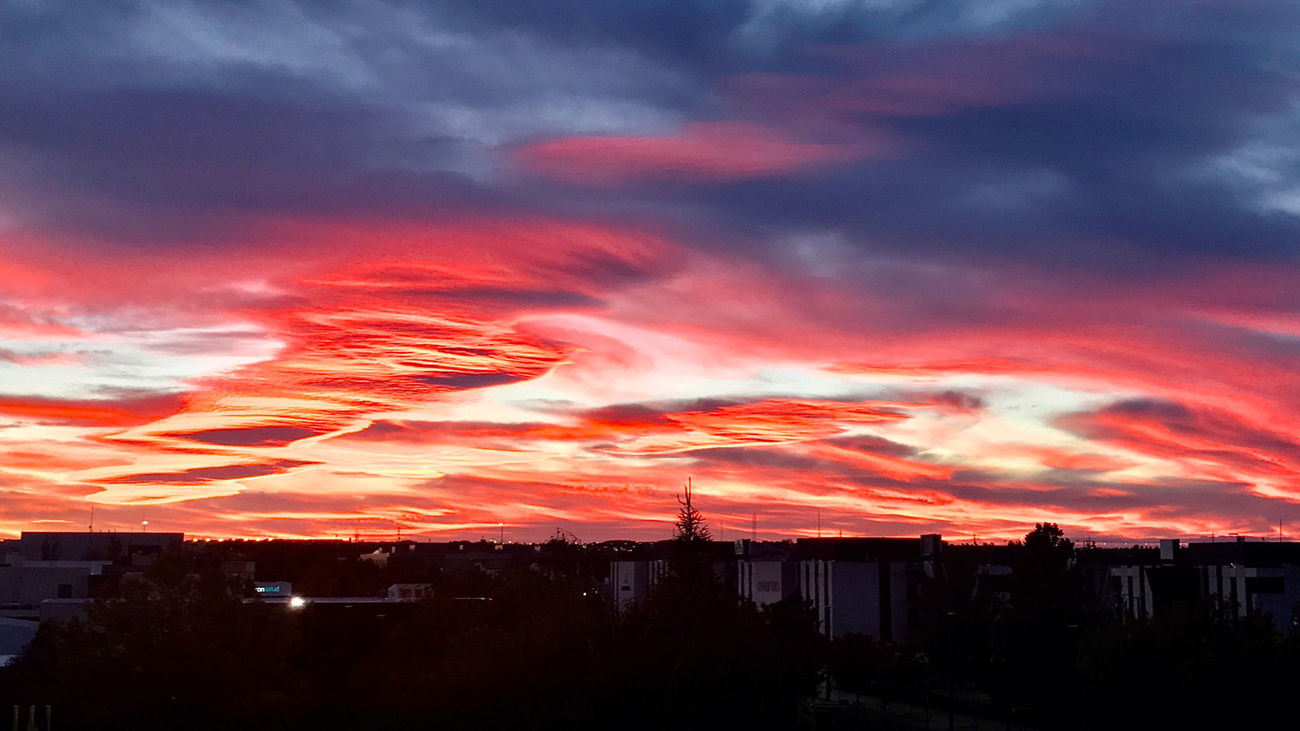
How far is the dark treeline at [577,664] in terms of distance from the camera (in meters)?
41.3

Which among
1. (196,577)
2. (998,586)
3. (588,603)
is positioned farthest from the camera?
(998,586)

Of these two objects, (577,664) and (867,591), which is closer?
(577,664)

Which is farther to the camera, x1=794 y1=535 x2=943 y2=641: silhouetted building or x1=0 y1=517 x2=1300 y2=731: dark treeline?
x1=794 y1=535 x2=943 y2=641: silhouetted building

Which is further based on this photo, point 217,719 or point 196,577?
point 196,577

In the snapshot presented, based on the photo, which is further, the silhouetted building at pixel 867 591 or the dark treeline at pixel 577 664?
the silhouetted building at pixel 867 591

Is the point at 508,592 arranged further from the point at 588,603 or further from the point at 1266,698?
the point at 1266,698

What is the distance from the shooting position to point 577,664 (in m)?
41.2

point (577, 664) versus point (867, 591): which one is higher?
point (577, 664)

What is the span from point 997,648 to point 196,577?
5439 centimetres

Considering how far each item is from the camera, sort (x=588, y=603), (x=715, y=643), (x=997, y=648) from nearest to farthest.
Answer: (x=715, y=643), (x=588, y=603), (x=997, y=648)

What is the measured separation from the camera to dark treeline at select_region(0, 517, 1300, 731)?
41.3m

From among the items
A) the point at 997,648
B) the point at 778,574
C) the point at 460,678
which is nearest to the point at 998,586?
the point at 778,574

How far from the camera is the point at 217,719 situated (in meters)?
59.9

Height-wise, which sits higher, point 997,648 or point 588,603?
point 588,603
